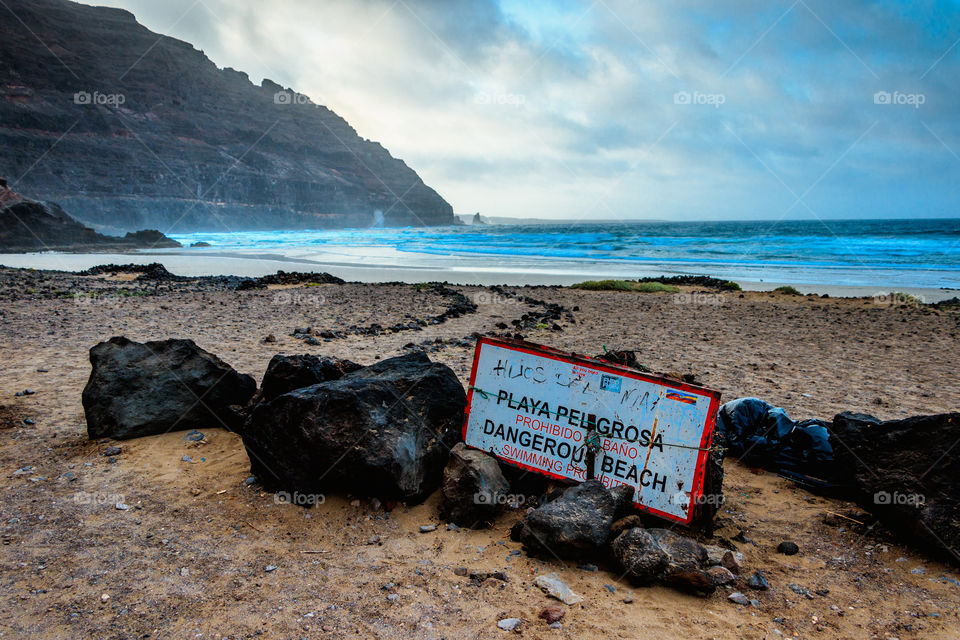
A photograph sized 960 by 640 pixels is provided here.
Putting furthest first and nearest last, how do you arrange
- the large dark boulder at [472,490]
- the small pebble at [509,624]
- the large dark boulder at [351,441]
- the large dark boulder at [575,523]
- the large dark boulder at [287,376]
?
the large dark boulder at [287,376], the large dark boulder at [351,441], the large dark boulder at [472,490], the large dark boulder at [575,523], the small pebble at [509,624]

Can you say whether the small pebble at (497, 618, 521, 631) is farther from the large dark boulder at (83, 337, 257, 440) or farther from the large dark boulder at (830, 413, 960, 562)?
the large dark boulder at (83, 337, 257, 440)

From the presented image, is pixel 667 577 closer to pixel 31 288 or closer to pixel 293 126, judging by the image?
pixel 31 288

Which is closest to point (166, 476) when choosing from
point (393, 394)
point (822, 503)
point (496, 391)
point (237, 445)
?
point (237, 445)

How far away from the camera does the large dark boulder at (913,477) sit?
310 centimetres

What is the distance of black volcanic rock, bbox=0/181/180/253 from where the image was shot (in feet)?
119

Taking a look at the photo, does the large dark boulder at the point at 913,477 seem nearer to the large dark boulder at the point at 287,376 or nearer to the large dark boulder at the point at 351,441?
the large dark boulder at the point at 351,441

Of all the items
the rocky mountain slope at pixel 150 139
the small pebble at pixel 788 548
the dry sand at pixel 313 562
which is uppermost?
the rocky mountain slope at pixel 150 139

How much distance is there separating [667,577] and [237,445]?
3.87 m

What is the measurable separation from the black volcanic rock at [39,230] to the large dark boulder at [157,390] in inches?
1657

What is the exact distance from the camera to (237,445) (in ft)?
15.4

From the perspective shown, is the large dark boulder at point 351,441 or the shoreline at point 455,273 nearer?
the large dark boulder at point 351,441

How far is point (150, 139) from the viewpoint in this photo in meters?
102

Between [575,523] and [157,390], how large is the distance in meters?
4.26

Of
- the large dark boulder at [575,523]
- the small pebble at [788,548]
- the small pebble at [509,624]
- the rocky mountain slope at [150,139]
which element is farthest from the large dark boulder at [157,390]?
the rocky mountain slope at [150,139]
